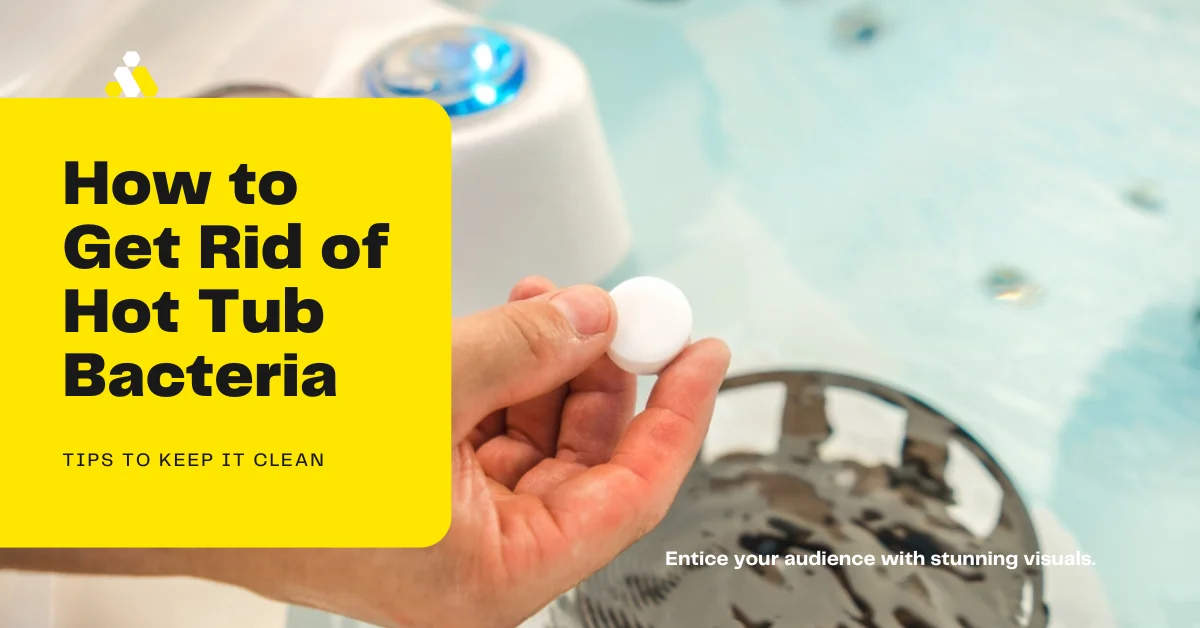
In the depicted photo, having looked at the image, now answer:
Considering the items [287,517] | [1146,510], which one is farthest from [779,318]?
[287,517]

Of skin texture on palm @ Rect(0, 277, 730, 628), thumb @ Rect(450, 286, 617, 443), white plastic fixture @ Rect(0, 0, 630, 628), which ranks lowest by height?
skin texture on palm @ Rect(0, 277, 730, 628)

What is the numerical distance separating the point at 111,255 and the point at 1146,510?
703 millimetres

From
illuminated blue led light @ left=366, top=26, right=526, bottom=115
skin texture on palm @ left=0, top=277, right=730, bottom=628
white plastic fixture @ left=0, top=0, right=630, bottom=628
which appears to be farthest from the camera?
illuminated blue led light @ left=366, top=26, right=526, bottom=115

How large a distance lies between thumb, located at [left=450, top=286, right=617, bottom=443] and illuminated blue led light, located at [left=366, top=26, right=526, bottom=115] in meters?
0.26

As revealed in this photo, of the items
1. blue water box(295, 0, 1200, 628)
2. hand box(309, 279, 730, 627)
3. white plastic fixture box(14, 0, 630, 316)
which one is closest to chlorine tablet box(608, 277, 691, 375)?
hand box(309, 279, 730, 627)

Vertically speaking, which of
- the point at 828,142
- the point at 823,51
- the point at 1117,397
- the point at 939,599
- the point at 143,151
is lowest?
the point at 939,599

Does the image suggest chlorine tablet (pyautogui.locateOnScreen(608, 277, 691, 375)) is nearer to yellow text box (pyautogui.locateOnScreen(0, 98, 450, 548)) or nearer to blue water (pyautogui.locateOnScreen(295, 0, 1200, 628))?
yellow text box (pyautogui.locateOnScreen(0, 98, 450, 548))

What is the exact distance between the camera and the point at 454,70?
64cm


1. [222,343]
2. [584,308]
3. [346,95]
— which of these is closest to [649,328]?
[584,308]

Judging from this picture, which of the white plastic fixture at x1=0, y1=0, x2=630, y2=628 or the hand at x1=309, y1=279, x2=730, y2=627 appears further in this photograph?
the white plastic fixture at x1=0, y1=0, x2=630, y2=628

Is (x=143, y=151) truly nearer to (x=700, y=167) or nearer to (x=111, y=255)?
(x=111, y=255)

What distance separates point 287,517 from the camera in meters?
0.37

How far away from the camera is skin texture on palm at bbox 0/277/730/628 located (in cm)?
36

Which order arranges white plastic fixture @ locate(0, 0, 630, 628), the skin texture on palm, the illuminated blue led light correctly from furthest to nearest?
the illuminated blue led light < white plastic fixture @ locate(0, 0, 630, 628) < the skin texture on palm
